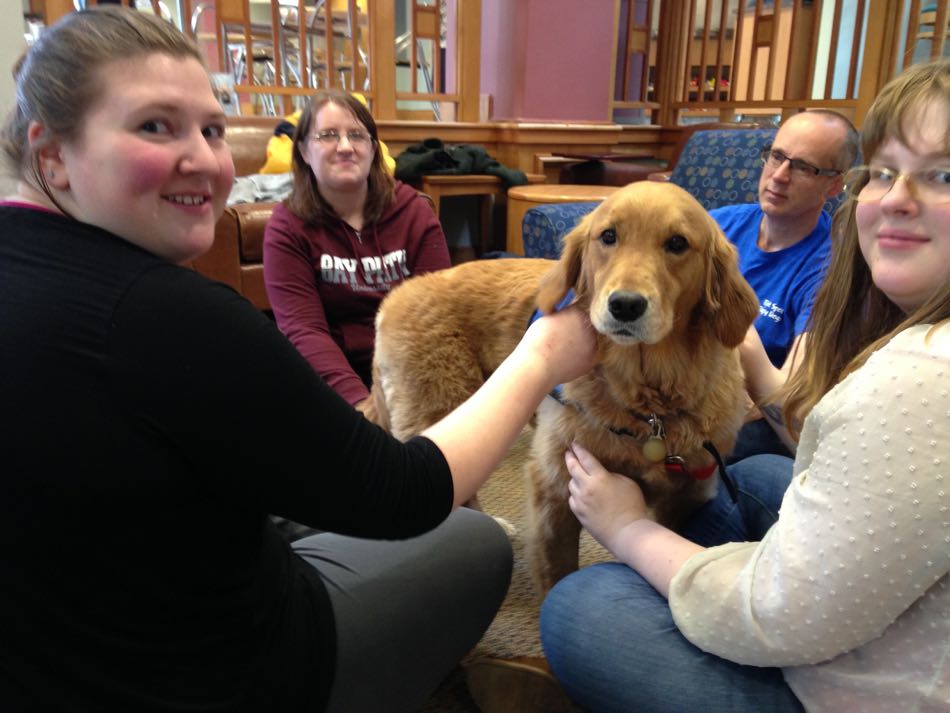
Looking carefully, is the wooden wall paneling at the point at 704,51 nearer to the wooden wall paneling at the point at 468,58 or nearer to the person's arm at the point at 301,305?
the wooden wall paneling at the point at 468,58

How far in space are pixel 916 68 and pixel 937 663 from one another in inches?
26.6

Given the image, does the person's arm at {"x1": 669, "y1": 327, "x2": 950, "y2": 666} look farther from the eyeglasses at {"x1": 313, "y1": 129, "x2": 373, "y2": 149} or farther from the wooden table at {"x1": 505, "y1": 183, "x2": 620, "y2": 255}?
the wooden table at {"x1": 505, "y1": 183, "x2": 620, "y2": 255}

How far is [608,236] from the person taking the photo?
4.43 ft

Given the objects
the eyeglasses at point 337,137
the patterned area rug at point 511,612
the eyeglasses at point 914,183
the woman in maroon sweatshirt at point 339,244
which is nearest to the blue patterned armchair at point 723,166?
the woman in maroon sweatshirt at point 339,244

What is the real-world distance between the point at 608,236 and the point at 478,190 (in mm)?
3684

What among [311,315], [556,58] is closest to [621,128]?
[556,58]

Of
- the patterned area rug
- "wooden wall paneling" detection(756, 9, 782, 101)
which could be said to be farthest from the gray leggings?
"wooden wall paneling" detection(756, 9, 782, 101)

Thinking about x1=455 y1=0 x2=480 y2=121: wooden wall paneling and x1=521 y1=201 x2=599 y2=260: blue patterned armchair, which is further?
x1=455 y1=0 x2=480 y2=121: wooden wall paneling

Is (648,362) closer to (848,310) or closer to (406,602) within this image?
(848,310)

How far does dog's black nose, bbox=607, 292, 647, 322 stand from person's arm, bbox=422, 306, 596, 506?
0.09 metres

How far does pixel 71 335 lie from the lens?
0.67m

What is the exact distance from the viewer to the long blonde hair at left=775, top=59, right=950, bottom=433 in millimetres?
841

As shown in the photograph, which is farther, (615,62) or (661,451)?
(615,62)

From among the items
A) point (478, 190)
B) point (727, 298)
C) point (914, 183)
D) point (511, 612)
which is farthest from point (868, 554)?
point (478, 190)
